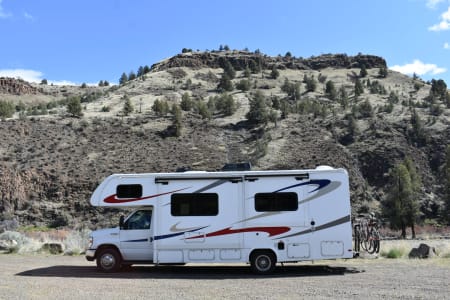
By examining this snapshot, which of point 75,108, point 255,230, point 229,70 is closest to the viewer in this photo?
point 255,230

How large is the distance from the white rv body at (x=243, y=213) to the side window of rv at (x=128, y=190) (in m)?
0.03

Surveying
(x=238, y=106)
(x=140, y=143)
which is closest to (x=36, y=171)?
(x=140, y=143)

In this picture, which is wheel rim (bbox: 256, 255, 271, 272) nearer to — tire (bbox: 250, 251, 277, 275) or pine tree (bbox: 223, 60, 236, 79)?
tire (bbox: 250, 251, 277, 275)

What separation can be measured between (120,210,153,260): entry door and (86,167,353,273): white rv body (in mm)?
136

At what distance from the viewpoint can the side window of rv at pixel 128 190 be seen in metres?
14.0

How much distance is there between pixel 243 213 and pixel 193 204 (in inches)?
58.4

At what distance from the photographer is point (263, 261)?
1359 cm

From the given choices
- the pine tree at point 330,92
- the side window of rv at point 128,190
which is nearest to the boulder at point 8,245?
the side window of rv at point 128,190

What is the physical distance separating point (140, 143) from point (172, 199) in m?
36.2

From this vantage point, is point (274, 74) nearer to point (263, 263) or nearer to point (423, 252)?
point (423, 252)

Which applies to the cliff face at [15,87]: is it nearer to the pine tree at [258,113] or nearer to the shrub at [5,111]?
the shrub at [5,111]

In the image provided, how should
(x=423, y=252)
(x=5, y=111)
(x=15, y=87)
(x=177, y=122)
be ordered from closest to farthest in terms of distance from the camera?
(x=423, y=252)
(x=177, y=122)
(x=5, y=111)
(x=15, y=87)

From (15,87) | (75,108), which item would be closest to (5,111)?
(75,108)

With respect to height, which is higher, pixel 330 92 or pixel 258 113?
pixel 330 92
